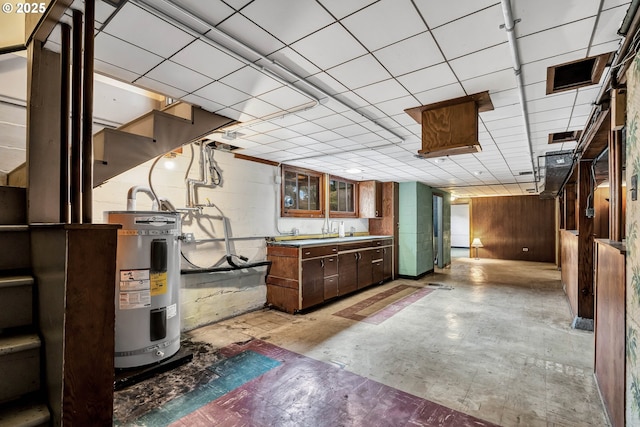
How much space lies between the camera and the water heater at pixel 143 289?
107 inches

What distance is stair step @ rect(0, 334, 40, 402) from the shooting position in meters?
1.24

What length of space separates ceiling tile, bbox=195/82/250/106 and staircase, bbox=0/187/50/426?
1.42 meters

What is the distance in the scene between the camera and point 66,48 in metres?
1.69

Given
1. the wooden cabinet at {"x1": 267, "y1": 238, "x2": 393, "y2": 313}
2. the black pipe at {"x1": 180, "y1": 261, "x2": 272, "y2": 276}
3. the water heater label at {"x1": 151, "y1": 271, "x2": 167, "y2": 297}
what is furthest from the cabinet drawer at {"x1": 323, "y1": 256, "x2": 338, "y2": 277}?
the water heater label at {"x1": 151, "y1": 271, "x2": 167, "y2": 297}

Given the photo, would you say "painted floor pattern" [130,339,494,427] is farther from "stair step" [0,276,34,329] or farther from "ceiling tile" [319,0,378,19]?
"ceiling tile" [319,0,378,19]

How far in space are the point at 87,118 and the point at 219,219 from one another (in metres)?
3.02

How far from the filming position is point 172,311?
9.93ft

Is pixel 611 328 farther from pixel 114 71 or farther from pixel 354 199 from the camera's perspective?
pixel 354 199

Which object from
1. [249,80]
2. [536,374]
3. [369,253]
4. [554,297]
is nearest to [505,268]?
[554,297]

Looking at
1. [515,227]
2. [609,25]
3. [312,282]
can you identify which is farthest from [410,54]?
[515,227]

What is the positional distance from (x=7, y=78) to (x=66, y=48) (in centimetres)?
133

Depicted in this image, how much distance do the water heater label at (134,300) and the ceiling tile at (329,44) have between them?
2451 millimetres

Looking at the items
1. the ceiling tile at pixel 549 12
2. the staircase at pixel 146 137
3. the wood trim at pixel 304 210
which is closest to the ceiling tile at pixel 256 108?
the staircase at pixel 146 137

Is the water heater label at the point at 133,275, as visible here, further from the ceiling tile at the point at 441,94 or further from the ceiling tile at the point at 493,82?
the ceiling tile at the point at 493,82
